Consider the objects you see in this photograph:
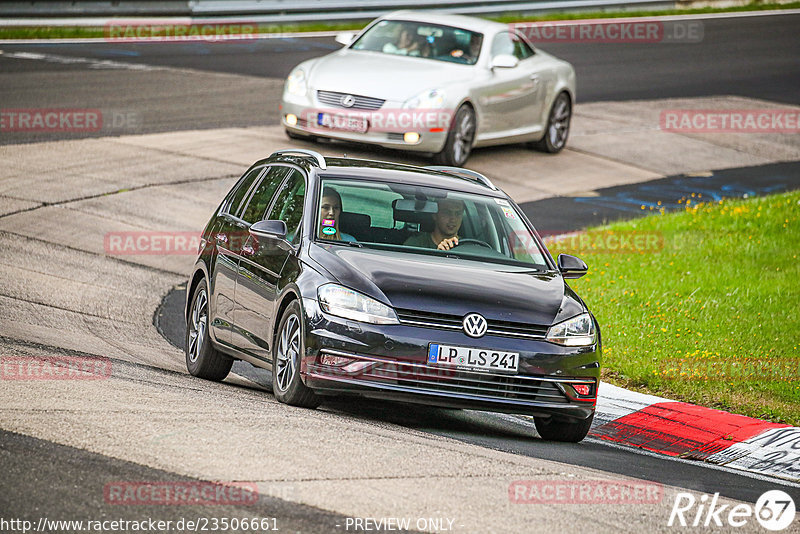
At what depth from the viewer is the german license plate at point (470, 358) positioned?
7715 millimetres

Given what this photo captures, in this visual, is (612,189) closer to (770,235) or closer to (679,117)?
(770,235)

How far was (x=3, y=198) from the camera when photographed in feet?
49.1

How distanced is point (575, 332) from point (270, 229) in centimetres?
206

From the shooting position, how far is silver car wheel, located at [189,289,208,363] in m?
9.86

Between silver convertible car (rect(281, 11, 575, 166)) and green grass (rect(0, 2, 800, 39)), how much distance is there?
940cm

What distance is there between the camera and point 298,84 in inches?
695

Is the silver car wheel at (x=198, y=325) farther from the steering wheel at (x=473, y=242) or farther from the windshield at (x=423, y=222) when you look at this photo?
the steering wheel at (x=473, y=242)

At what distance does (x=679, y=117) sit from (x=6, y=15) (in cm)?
1318

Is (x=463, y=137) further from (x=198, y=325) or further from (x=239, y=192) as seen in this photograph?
(x=198, y=325)

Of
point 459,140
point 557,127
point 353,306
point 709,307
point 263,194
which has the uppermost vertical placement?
point 263,194

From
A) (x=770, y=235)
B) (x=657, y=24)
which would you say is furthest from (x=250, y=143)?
(x=657, y=24)

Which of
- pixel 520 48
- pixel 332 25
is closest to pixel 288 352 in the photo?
pixel 520 48

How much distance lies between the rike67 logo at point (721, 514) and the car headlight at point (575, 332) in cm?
150

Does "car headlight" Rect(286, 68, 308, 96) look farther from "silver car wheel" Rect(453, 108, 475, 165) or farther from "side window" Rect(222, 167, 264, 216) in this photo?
"side window" Rect(222, 167, 264, 216)
